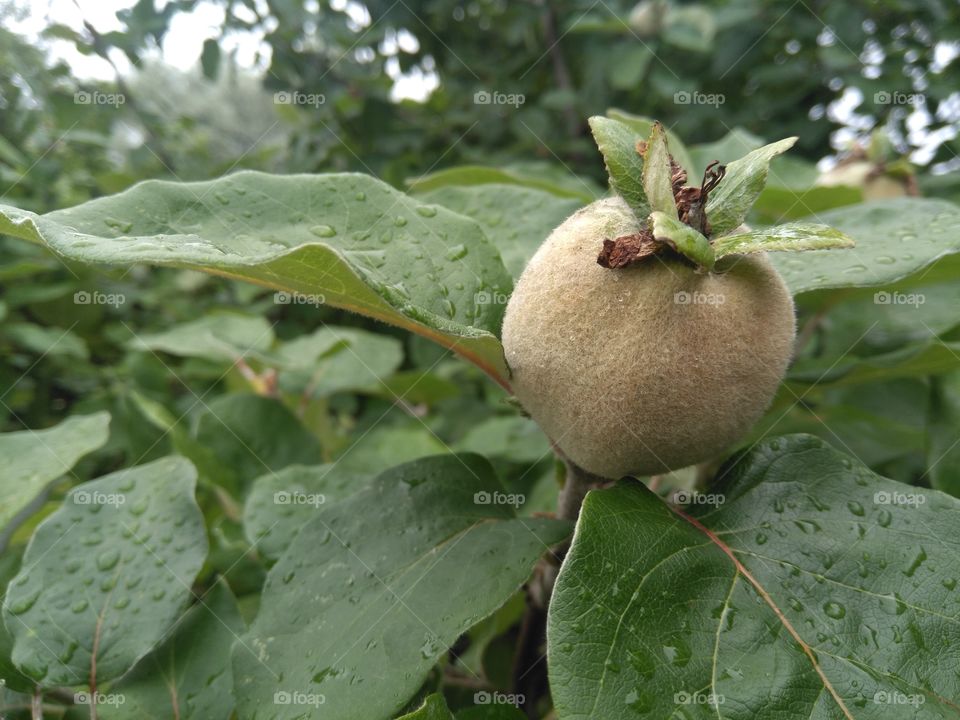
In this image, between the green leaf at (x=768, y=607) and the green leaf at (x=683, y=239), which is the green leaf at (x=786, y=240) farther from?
the green leaf at (x=768, y=607)

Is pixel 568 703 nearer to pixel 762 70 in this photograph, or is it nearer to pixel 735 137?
pixel 735 137

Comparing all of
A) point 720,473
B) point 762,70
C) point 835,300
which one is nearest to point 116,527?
point 720,473

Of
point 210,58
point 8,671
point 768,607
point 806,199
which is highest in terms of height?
point 210,58

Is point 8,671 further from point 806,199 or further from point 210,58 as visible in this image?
point 210,58

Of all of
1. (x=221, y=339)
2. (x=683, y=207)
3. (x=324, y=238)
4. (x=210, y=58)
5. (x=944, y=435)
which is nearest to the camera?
(x=683, y=207)

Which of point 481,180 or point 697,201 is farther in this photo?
point 481,180

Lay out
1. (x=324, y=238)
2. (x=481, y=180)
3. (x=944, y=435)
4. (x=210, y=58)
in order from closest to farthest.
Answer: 1. (x=324, y=238)
2. (x=944, y=435)
3. (x=481, y=180)
4. (x=210, y=58)

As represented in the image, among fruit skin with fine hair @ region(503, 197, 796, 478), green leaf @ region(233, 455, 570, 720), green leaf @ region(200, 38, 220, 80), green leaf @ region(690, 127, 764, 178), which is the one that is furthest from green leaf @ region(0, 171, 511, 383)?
green leaf @ region(200, 38, 220, 80)

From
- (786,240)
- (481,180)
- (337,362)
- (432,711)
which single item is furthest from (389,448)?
(786,240)
